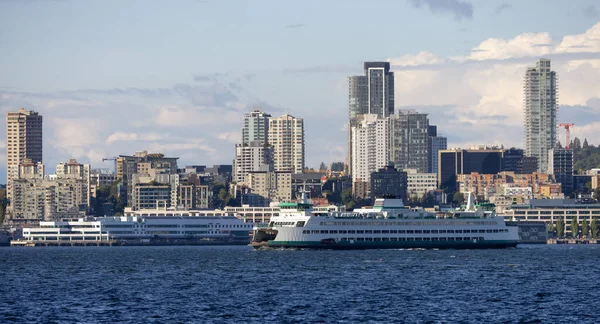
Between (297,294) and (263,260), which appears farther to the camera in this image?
(263,260)

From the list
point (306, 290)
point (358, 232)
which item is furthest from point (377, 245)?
point (306, 290)

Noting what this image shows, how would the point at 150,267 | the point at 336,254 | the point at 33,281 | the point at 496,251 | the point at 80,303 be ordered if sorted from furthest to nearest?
the point at 496,251
the point at 336,254
the point at 150,267
the point at 33,281
the point at 80,303

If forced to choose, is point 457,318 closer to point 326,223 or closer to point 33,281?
point 33,281

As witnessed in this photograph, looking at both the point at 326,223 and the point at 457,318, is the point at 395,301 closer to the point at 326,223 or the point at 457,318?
the point at 457,318

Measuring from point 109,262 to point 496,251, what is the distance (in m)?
58.6

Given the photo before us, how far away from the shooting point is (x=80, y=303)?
97.9 metres

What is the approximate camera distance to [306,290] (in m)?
110

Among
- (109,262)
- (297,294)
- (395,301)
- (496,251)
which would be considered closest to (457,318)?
(395,301)

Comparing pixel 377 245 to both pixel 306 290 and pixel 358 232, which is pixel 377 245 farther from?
pixel 306 290

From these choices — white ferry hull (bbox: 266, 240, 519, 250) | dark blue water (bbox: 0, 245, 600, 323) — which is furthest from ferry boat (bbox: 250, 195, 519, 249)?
dark blue water (bbox: 0, 245, 600, 323)

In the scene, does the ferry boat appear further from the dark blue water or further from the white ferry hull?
the dark blue water

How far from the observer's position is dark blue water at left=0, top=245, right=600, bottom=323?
89625 mm

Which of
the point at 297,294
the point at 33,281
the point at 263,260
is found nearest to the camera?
the point at 297,294

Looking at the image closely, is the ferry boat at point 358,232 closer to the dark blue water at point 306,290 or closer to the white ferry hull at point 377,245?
the white ferry hull at point 377,245
